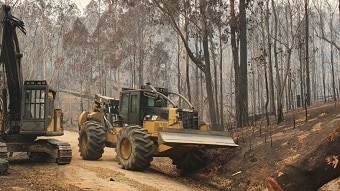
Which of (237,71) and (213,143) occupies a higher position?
(237,71)

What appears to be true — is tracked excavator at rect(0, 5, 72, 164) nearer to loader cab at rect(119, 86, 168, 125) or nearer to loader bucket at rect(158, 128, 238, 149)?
loader cab at rect(119, 86, 168, 125)

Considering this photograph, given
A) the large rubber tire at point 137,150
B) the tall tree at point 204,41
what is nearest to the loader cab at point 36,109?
the large rubber tire at point 137,150

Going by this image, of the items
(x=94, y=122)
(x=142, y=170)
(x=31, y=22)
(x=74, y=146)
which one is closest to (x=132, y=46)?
(x=31, y=22)

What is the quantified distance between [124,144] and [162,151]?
1405 mm

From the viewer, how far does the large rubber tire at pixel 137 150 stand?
39.5ft

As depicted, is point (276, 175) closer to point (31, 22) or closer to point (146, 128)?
point (146, 128)

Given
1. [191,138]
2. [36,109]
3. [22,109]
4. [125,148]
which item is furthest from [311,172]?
→ [22,109]

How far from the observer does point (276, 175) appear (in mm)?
6535

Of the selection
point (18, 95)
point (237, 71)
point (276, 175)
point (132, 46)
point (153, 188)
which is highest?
point (132, 46)

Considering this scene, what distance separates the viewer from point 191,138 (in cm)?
1171

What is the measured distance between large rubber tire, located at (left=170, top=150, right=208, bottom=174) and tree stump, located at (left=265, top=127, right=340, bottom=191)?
6.95 metres

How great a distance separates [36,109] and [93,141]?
2345 millimetres

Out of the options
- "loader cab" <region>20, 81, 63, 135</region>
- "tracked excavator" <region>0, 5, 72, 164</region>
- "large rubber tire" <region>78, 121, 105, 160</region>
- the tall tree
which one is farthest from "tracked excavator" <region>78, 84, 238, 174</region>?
the tall tree

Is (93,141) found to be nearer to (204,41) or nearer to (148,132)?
(148,132)
